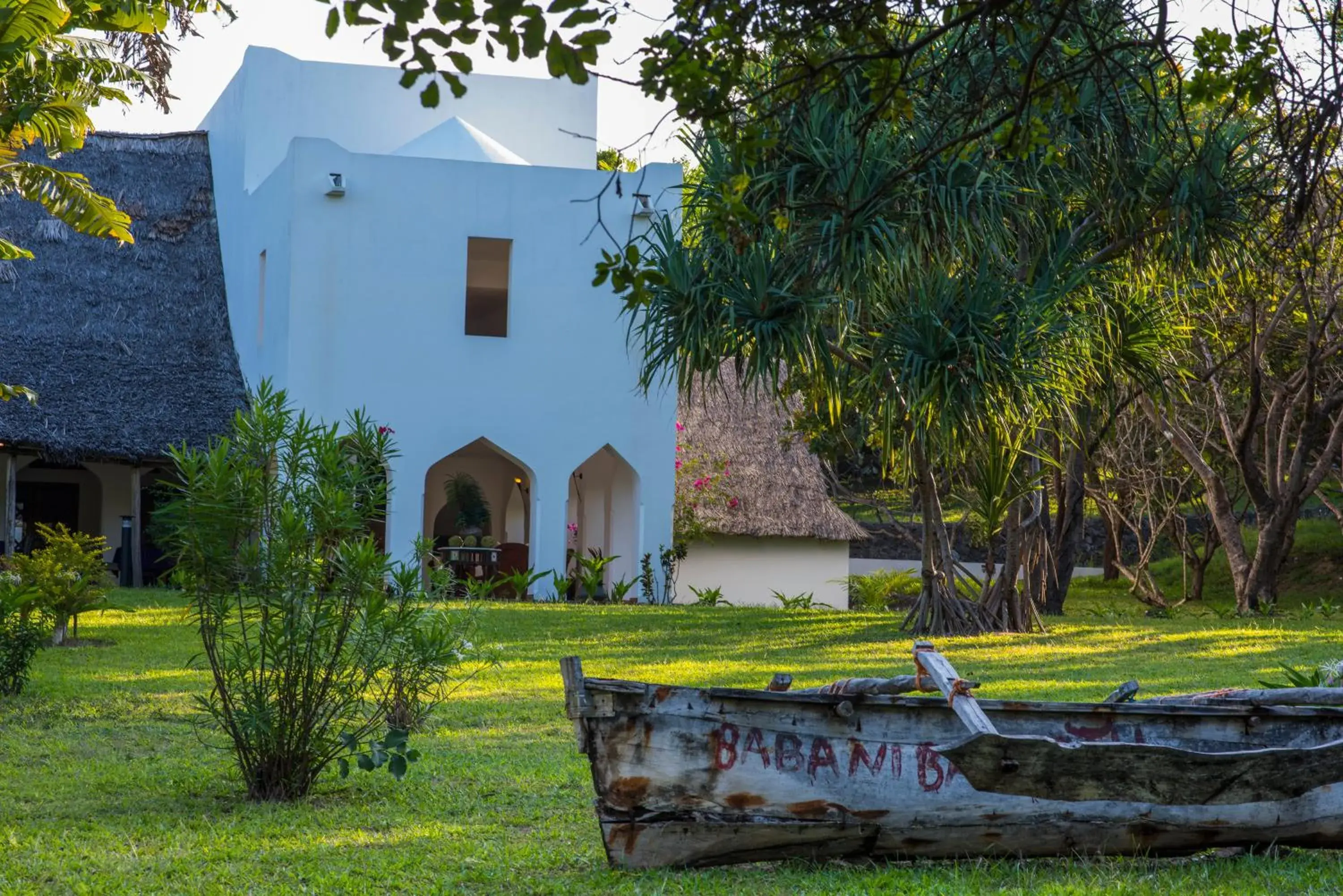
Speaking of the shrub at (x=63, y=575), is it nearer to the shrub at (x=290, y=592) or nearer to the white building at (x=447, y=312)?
the shrub at (x=290, y=592)

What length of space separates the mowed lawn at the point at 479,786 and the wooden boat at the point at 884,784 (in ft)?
0.38

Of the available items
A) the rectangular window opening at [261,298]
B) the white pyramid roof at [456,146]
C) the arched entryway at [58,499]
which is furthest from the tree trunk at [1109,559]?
the arched entryway at [58,499]

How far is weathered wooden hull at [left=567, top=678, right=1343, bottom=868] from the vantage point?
15.0ft

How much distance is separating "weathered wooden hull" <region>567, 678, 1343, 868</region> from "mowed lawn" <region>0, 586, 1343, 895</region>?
97 millimetres

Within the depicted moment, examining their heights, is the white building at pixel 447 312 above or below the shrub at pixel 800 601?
above

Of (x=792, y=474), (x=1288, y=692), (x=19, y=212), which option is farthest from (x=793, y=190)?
(x=19, y=212)

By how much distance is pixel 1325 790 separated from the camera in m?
4.75

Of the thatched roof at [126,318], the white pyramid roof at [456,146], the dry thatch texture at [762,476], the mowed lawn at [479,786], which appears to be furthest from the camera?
the dry thatch texture at [762,476]

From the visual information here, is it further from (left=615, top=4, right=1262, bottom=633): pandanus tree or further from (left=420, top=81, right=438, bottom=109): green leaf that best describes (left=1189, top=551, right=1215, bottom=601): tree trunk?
(left=420, top=81, right=438, bottom=109): green leaf

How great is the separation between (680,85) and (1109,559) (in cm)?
2478

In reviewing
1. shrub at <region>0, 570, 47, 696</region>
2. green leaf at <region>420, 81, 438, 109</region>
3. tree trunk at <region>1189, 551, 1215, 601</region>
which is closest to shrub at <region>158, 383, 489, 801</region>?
green leaf at <region>420, 81, 438, 109</region>

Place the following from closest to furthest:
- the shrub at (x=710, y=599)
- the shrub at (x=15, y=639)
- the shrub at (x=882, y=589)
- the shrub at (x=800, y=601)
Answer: the shrub at (x=15, y=639), the shrub at (x=710, y=599), the shrub at (x=800, y=601), the shrub at (x=882, y=589)

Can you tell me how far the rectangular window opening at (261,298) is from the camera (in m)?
17.6

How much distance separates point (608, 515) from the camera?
753 inches
